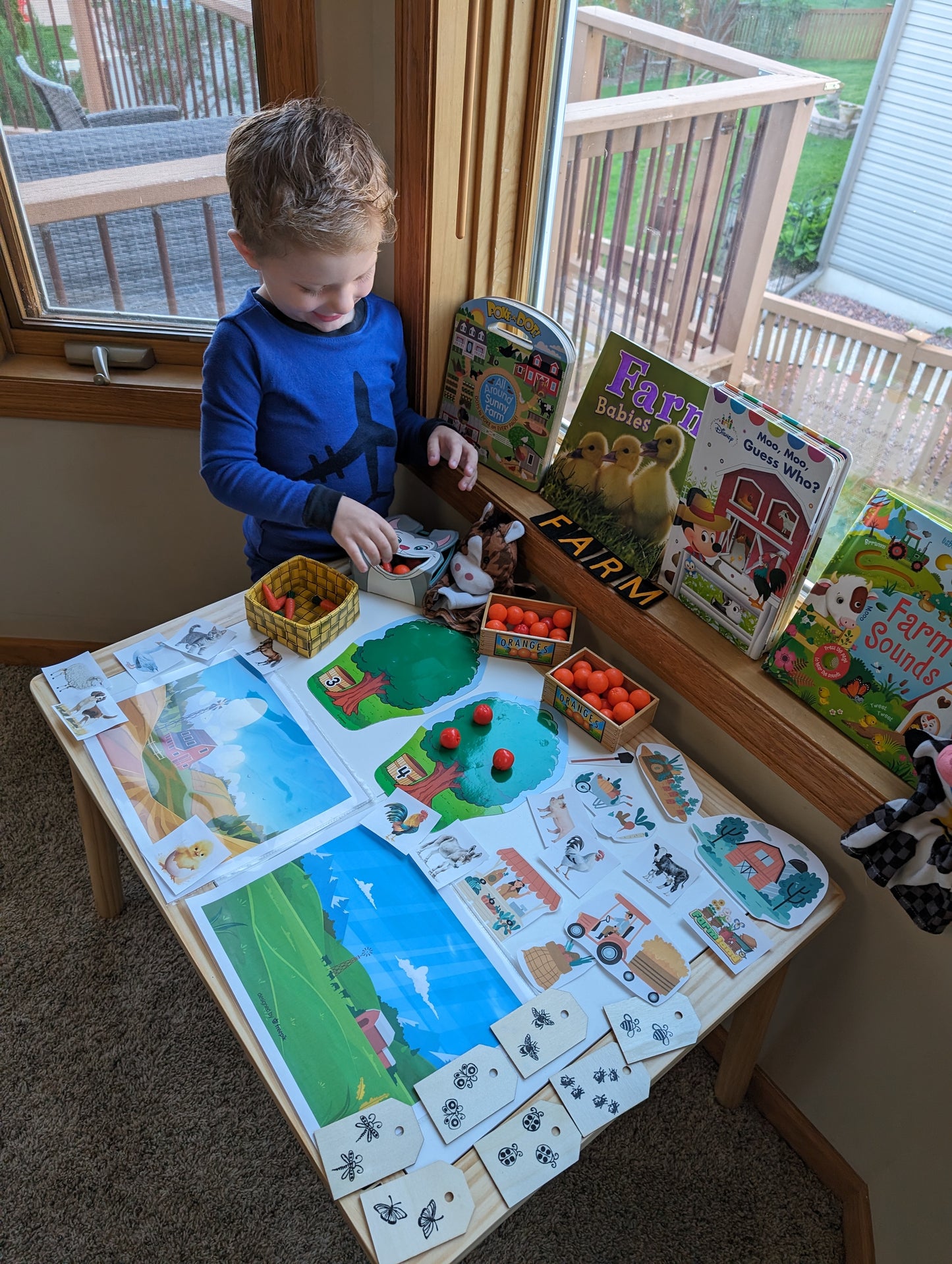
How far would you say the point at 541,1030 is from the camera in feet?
2.95

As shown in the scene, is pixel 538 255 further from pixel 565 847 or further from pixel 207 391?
pixel 565 847

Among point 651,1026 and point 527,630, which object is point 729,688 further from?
point 651,1026

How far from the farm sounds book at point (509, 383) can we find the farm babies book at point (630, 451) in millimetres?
41

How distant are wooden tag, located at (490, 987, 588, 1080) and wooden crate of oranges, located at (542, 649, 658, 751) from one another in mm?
358

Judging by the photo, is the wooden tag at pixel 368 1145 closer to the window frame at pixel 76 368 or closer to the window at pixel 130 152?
the window frame at pixel 76 368

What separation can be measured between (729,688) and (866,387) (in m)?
0.40

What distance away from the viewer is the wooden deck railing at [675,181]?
3.59ft

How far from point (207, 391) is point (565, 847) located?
789mm

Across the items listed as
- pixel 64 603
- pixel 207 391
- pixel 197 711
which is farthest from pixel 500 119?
pixel 64 603

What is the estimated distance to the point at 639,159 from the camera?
4.08ft

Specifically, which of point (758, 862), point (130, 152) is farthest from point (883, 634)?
point (130, 152)

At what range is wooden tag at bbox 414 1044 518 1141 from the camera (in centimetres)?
83

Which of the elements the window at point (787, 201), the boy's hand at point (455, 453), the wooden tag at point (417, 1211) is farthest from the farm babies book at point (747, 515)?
the wooden tag at point (417, 1211)

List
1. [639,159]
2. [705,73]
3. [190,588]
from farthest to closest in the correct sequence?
[190,588], [639,159], [705,73]
